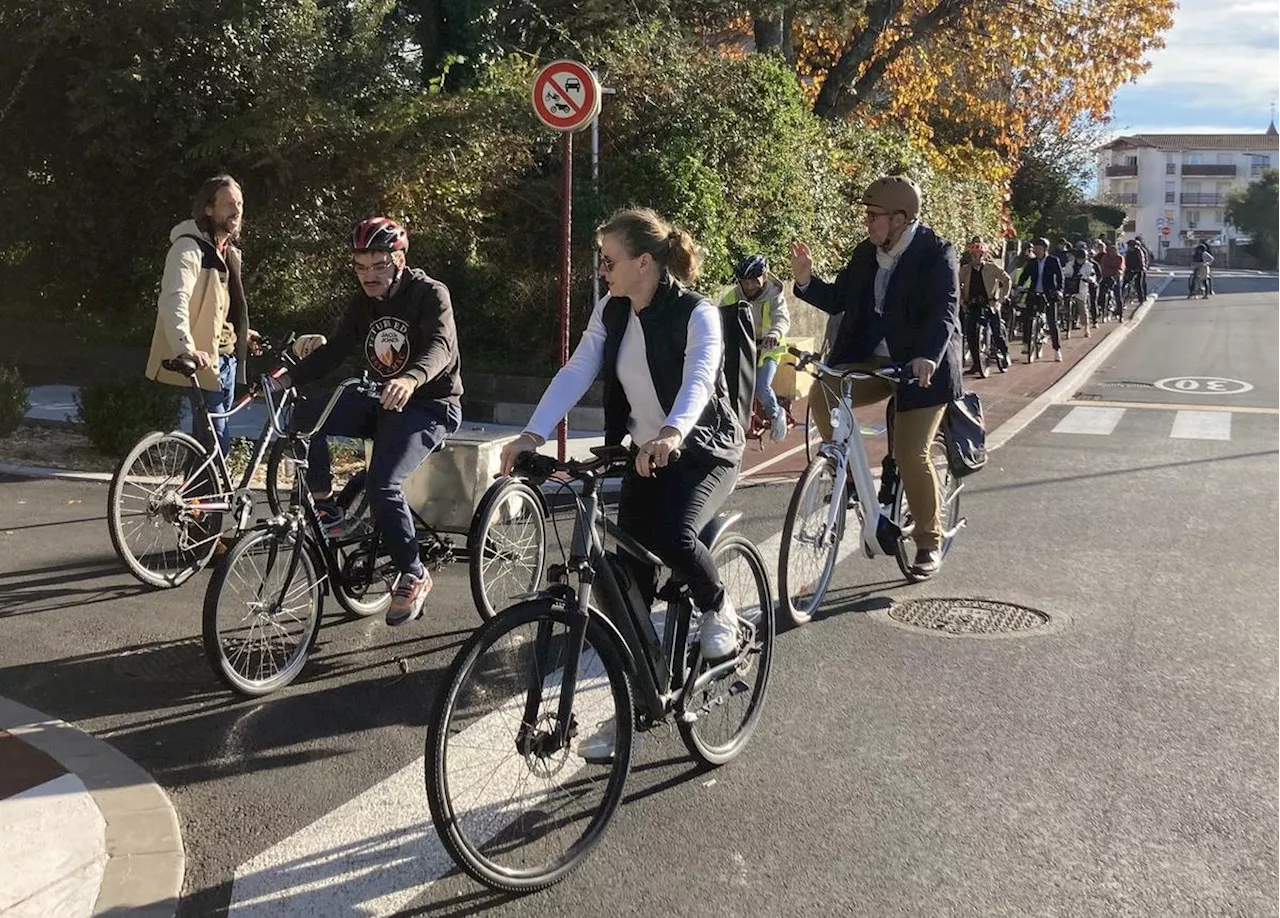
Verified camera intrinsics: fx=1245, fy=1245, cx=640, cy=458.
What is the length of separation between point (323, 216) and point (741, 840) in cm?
1090

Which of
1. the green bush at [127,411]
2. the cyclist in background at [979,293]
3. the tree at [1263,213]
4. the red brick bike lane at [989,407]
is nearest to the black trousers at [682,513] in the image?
the red brick bike lane at [989,407]

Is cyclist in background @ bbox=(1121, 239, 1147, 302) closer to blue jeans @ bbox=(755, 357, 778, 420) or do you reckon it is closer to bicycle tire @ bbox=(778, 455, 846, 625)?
blue jeans @ bbox=(755, 357, 778, 420)

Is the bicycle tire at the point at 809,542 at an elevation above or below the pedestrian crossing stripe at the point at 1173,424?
above

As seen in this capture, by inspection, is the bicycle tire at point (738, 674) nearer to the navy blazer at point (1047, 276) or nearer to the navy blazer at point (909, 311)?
the navy blazer at point (909, 311)

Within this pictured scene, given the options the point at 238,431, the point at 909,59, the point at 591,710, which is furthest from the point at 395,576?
the point at 909,59

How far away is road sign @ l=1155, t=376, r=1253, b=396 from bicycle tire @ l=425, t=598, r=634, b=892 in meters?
14.2

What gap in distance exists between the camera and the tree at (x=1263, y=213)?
9875 centimetres

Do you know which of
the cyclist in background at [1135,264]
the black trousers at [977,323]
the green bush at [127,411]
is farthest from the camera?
the cyclist in background at [1135,264]

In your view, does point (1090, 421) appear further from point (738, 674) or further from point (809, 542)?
point (738, 674)

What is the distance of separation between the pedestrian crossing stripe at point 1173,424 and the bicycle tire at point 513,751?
9.92 m

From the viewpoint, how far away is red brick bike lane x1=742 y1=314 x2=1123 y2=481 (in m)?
10.3

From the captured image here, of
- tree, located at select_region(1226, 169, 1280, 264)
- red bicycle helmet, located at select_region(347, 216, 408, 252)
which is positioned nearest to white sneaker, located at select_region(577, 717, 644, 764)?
red bicycle helmet, located at select_region(347, 216, 408, 252)

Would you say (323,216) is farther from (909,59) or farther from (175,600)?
(909,59)

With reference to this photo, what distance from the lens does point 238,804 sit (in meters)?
3.83
